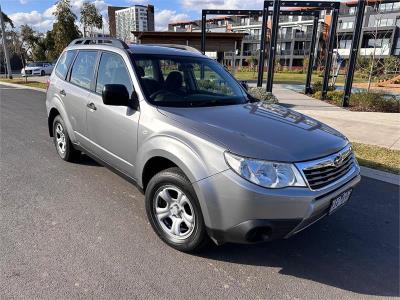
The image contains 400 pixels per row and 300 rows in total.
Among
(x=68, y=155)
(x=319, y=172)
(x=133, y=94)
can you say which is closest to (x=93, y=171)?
(x=68, y=155)

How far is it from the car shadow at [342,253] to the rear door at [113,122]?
1.35 m

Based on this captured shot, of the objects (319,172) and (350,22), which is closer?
(319,172)

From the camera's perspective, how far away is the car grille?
2.63 m

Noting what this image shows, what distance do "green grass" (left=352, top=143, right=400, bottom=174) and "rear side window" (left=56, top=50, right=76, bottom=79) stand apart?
16.3 feet

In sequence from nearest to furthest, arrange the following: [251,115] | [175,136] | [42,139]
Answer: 1. [175,136]
2. [251,115]
3. [42,139]

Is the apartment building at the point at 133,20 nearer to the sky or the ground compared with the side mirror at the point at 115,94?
nearer to the sky

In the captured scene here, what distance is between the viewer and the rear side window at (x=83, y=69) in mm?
4328

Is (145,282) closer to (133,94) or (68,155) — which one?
(133,94)

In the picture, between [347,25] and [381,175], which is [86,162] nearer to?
[381,175]

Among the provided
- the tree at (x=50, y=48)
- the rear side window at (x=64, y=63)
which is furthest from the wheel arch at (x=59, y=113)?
the tree at (x=50, y=48)

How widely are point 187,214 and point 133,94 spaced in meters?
1.38

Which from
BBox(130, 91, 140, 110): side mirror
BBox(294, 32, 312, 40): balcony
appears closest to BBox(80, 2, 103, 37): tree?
BBox(130, 91, 140, 110): side mirror

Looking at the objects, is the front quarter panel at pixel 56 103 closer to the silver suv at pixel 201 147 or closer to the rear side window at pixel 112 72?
the silver suv at pixel 201 147

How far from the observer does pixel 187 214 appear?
3.00m
